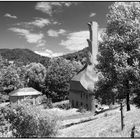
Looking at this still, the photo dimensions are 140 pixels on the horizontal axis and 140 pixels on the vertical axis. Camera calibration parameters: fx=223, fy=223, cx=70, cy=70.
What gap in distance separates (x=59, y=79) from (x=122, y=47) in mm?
45371

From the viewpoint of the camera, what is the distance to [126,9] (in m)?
21.1

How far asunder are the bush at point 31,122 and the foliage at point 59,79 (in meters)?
48.2

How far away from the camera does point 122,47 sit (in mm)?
21188

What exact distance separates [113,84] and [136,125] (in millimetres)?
6785

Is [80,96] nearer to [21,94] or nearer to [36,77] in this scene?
[21,94]

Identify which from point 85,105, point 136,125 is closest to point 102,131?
point 136,125

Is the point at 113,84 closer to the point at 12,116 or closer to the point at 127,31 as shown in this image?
the point at 127,31

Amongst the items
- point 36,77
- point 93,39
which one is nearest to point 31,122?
point 93,39

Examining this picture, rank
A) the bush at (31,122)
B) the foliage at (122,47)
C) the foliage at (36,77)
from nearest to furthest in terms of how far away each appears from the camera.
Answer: the bush at (31,122) → the foliage at (122,47) → the foliage at (36,77)

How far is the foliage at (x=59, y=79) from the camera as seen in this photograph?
65625mm

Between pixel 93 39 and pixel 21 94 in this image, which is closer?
pixel 93 39

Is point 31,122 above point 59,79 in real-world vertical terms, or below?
below

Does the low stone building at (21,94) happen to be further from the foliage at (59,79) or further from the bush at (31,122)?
the bush at (31,122)

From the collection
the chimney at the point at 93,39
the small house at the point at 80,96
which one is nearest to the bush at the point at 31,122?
the small house at the point at 80,96
